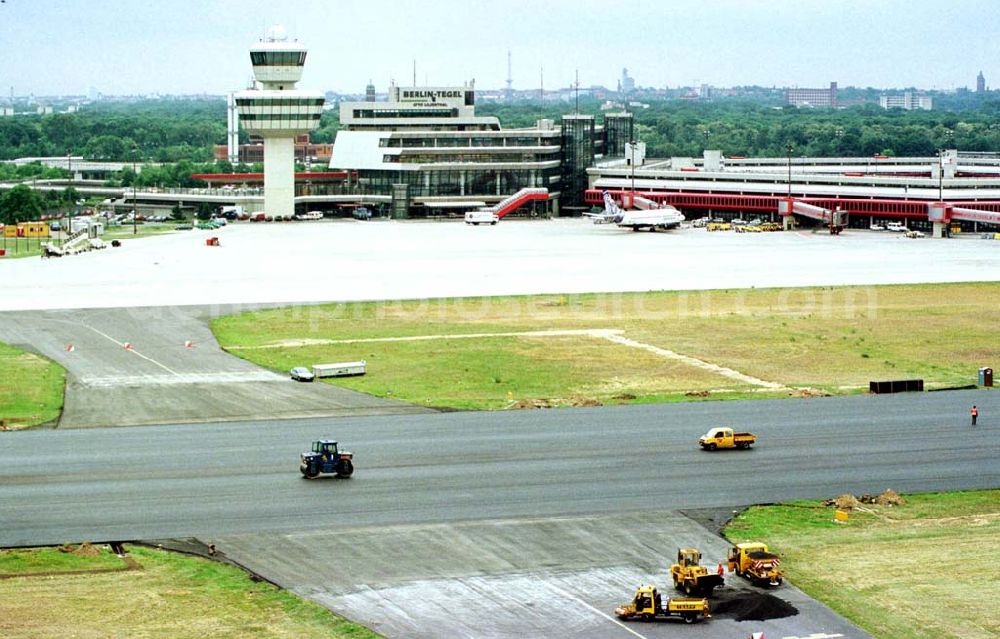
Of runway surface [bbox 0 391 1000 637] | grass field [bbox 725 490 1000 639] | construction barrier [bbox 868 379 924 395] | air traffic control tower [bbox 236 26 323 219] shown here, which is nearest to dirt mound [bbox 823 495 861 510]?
grass field [bbox 725 490 1000 639]

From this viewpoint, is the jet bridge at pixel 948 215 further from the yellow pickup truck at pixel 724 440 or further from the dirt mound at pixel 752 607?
the dirt mound at pixel 752 607

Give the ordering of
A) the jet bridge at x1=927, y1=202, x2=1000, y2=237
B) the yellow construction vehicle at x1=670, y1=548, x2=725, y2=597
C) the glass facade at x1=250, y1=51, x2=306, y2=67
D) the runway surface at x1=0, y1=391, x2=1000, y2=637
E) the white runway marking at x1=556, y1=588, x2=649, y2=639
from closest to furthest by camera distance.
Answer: the white runway marking at x1=556, y1=588, x2=649, y2=639
the yellow construction vehicle at x1=670, y1=548, x2=725, y2=597
the runway surface at x1=0, y1=391, x2=1000, y2=637
the jet bridge at x1=927, y1=202, x2=1000, y2=237
the glass facade at x1=250, y1=51, x2=306, y2=67

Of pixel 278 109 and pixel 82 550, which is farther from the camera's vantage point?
pixel 278 109

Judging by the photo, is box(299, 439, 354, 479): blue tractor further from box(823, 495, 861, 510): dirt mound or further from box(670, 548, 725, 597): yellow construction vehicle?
box(823, 495, 861, 510): dirt mound

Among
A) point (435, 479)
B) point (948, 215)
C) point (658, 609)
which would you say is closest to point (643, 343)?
point (435, 479)

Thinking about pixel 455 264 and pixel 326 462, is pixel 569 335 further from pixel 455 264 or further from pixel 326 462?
pixel 455 264

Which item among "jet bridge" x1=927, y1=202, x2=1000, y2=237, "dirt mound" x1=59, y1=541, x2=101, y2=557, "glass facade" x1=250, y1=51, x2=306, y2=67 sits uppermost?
"glass facade" x1=250, y1=51, x2=306, y2=67
